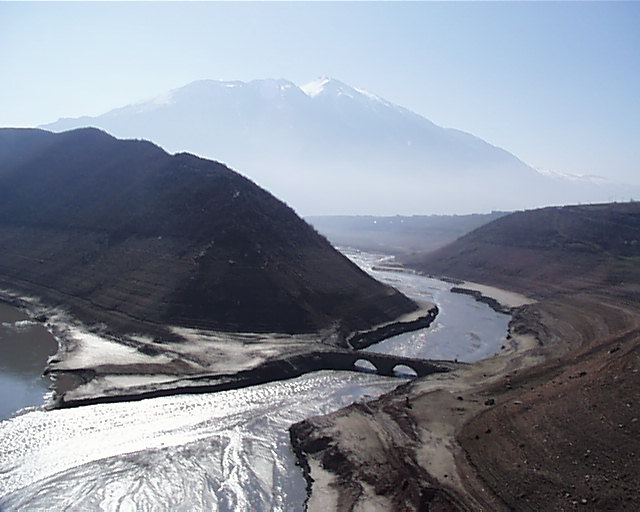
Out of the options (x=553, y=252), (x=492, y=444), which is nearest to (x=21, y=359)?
(x=492, y=444)

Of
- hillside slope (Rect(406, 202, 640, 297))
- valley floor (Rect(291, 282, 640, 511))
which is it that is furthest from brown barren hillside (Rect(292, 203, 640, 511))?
hillside slope (Rect(406, 202, 640, 297))

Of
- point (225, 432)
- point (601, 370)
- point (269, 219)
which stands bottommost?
point (225, 432)

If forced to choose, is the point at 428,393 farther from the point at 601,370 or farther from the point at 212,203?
the point at 212,203

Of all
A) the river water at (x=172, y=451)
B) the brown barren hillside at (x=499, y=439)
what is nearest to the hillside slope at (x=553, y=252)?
the brown barren hillside at (x=499, y=439)

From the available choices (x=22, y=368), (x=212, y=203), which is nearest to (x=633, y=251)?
(x=212, y=203)

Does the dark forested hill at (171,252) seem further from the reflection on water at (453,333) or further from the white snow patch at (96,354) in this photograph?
the reflection on water at (453,333)

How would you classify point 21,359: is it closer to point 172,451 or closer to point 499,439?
point 172,451
